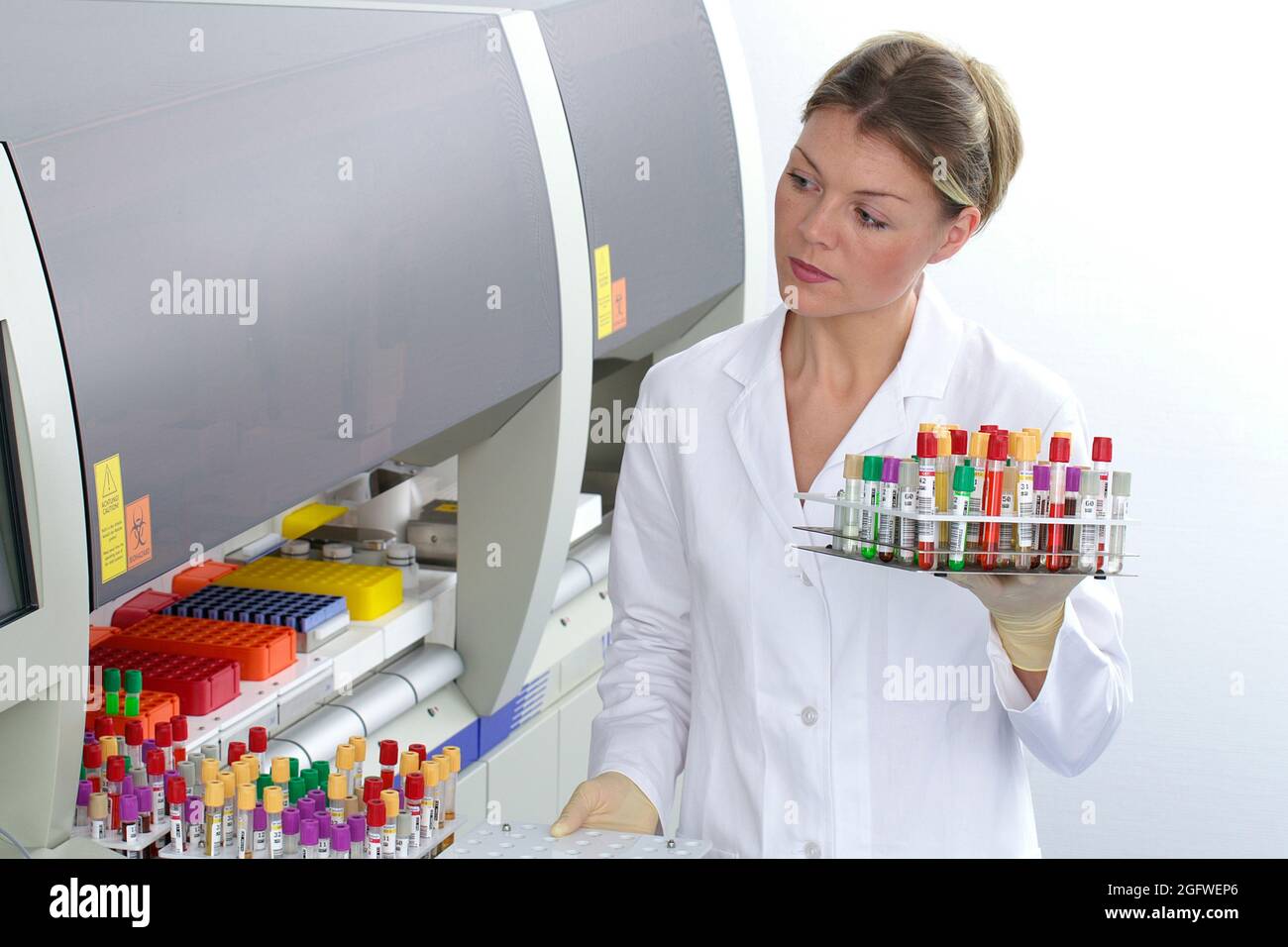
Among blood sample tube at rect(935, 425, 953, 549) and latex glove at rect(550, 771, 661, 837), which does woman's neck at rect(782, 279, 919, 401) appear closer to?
blood sample tube at rect(935, 425, 953, 549)

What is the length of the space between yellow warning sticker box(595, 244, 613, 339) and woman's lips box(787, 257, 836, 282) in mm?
Result: 985

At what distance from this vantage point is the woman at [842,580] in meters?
1.25

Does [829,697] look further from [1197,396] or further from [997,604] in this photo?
[1197,396]

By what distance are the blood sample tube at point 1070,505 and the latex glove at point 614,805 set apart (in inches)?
17.5

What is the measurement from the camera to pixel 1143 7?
3.14m

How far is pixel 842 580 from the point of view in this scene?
1.33 meters

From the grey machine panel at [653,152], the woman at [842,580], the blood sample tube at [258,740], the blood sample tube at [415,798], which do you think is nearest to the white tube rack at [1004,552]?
the woman at [842,580]

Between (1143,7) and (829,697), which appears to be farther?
(1143,7)

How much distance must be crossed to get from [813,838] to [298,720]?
910 millimetres

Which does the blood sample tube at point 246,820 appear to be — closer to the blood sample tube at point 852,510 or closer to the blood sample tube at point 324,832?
the blood sample tube at point 324,832

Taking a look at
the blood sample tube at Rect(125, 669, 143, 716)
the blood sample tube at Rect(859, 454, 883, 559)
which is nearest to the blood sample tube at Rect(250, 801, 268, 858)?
the blood sample tube at Rect(125, 669, 143, 716)

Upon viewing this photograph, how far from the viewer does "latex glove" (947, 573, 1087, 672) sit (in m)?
1.10

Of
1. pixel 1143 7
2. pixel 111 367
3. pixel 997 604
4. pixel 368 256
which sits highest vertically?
pixel 1143 7
